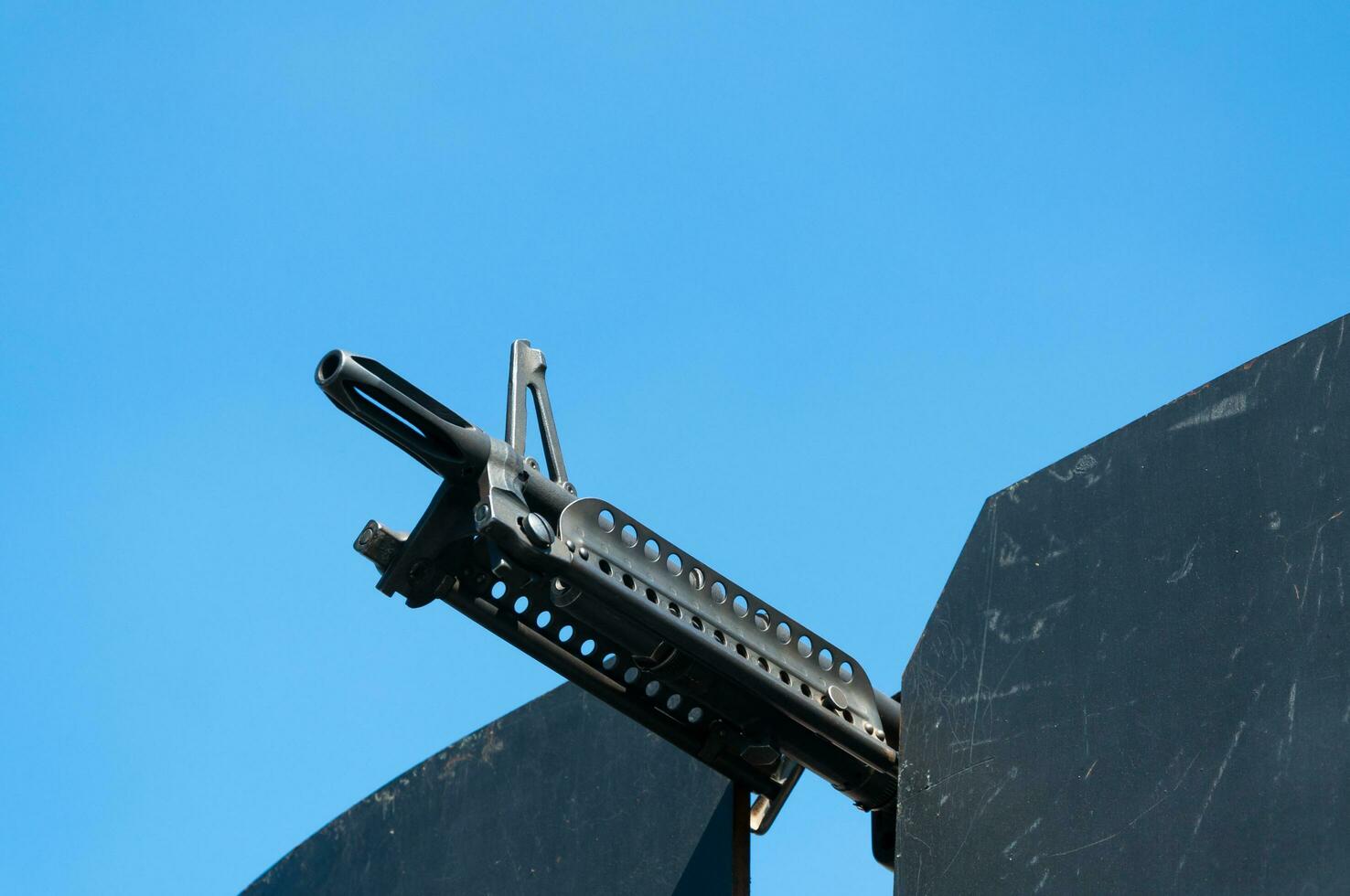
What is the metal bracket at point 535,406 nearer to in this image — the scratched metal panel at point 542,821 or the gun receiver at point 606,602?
the gun receiver at point 606,602

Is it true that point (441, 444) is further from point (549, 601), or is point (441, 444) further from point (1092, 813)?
point (1092, 813)

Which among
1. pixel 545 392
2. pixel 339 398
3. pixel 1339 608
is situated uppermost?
pixel 545 392

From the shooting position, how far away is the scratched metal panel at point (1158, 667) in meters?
5.04

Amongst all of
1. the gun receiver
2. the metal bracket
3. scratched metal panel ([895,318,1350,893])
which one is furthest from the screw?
scratched metal panel ([895,318,1350,893])

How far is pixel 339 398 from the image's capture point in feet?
17.2

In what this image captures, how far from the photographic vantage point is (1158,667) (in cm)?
550

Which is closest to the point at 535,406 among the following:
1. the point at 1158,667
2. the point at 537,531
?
the point at 537,531

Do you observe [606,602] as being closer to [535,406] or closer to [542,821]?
[535,406]

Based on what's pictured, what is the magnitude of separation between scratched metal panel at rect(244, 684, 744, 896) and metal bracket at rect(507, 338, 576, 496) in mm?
1562

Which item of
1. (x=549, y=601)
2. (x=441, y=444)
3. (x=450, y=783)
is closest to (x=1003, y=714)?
(x=549, y=601)

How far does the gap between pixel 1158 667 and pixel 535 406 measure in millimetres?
1955

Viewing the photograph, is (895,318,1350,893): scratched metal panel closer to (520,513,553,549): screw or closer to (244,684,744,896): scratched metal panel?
(244,684,744,896): scratched metal panel

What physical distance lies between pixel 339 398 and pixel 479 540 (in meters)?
0.63

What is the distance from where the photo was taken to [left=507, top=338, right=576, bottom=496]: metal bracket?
569cm
